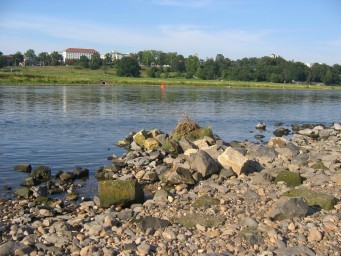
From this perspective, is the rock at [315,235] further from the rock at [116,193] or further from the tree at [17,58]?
the tree at [17,58]

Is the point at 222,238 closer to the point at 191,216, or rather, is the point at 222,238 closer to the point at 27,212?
the point at 191,216

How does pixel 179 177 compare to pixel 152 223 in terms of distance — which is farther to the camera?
pixel 179 177

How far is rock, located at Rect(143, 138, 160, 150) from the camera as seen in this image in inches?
852

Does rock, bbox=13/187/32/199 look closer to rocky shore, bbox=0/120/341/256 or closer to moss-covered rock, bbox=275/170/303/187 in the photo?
rocky shore, bbox=0/120/341/256

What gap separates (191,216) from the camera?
10.7 m

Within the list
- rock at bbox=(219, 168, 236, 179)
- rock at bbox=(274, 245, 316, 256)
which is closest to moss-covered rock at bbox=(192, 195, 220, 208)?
rock at bbox=(219, 168, 236, 179)

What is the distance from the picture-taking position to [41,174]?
16.3 m

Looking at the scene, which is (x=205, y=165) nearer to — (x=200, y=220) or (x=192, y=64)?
(x=200, y=220)

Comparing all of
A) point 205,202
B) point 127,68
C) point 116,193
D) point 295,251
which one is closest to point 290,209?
point 295,251

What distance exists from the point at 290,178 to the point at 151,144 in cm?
898

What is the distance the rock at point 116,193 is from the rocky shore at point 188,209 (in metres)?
0.03

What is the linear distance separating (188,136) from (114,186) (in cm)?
1122

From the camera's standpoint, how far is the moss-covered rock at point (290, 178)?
14281mm

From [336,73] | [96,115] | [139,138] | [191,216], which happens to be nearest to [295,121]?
[96,115]
